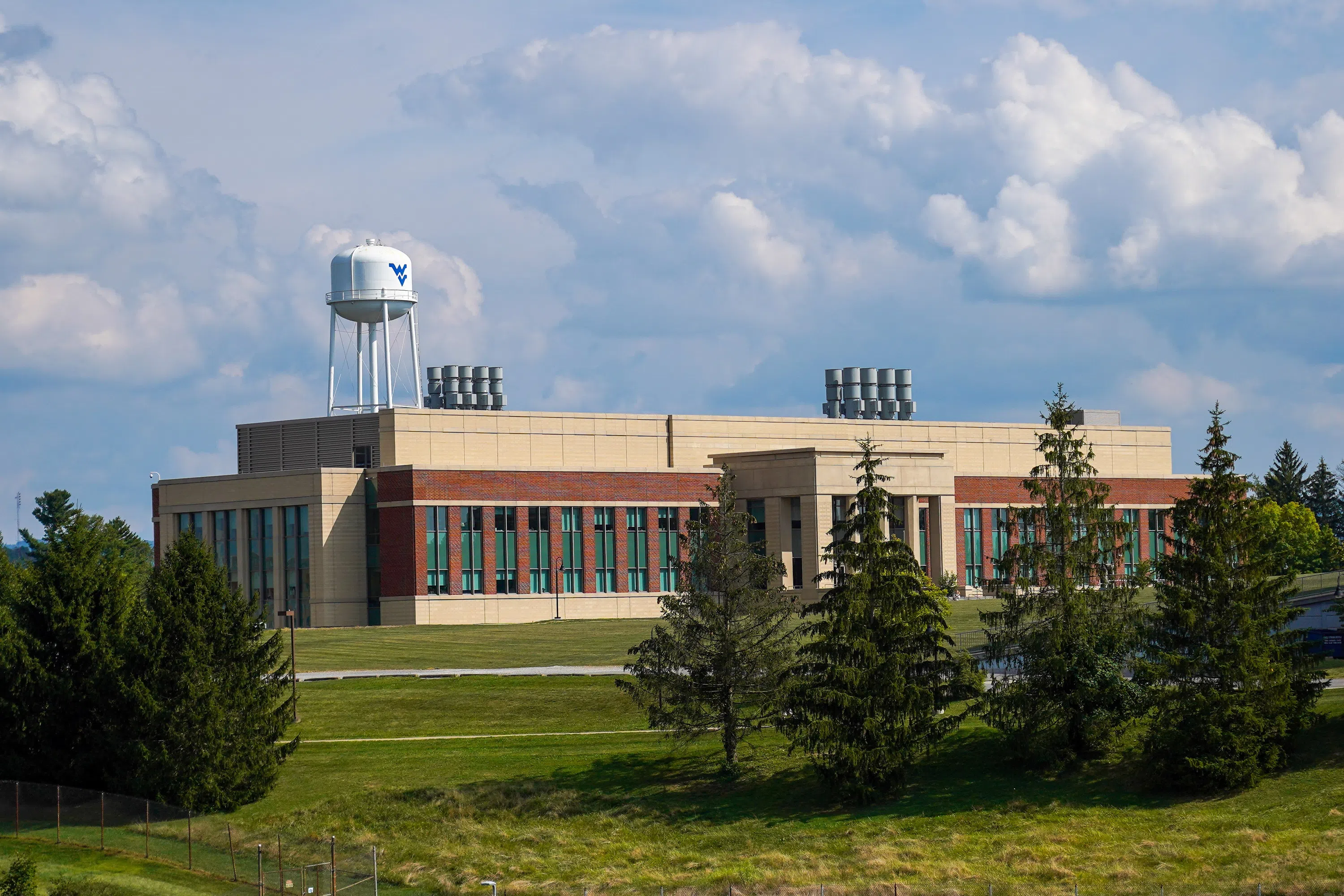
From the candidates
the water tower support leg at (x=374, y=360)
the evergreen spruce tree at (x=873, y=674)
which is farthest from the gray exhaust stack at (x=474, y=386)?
the evergreen spruce tree at (x=873, y=674)

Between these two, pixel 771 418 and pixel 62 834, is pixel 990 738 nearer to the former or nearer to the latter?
pixel 62 834

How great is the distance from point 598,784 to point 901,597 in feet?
38.0

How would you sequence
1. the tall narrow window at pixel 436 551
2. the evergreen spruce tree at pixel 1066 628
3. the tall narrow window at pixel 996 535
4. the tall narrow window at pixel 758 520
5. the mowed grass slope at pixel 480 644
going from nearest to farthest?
the evergreen spruce tree at pixel 1066 628, the mowed grass slope at pixel 480 644, the tall narrow window at pixel 436 551, the tall narrow window at pixel 758 520, the tall narrow window at pixel 996 535

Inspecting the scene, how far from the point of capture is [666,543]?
115m

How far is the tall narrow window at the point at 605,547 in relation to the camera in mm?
112938

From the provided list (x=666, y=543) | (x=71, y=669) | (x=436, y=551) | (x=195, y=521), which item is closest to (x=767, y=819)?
(x=71, y=669)

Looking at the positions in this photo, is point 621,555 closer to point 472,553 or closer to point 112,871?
point 472,553

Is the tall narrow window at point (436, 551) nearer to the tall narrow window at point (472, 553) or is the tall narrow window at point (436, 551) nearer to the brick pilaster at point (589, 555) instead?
the tall narrow window at point (472, 553)

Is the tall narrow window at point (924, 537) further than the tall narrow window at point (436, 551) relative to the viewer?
Yes

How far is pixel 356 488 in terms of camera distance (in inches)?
4328

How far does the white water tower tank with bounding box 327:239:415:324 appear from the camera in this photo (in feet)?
390

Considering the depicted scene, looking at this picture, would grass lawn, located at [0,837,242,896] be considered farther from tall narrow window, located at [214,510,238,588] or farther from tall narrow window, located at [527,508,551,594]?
tall narrow window, located at [214,510,238,588]

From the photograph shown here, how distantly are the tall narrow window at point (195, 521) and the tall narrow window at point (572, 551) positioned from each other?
24178 millimetres

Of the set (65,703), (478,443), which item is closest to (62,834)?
(65,703)
